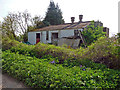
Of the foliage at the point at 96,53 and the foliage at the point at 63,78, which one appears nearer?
the foliage at the point at 63,78

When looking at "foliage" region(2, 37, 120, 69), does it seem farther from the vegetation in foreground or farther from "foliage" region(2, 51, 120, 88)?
"foliage" region(2, 51, 120, 88)

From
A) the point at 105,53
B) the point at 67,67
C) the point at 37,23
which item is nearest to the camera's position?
the point at 67,67

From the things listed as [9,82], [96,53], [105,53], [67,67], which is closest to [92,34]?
[96,53]

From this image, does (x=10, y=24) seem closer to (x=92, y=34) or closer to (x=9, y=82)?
(x=92, y=34)

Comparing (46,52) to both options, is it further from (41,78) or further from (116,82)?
(116,82)

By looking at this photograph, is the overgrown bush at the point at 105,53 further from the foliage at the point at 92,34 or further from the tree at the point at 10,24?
the tree at the point at 10,24

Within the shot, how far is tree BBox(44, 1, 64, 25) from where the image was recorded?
27381 mm

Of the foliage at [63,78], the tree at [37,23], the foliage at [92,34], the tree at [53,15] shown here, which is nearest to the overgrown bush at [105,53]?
the foliage at [63,78]

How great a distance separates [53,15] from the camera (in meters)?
27.6

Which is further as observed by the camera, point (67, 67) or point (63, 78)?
point (67, 67)

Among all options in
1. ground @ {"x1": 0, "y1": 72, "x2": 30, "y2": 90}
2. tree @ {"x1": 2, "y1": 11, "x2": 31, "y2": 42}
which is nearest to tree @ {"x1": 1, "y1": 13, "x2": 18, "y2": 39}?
tree @ {"x1": 2, "y1": 11, "x2": 31, "y2": 42}

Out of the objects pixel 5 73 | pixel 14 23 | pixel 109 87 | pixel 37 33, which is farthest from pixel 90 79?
pixel 14 23

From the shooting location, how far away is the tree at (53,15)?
1078 inches

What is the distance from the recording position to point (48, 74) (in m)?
2.74
